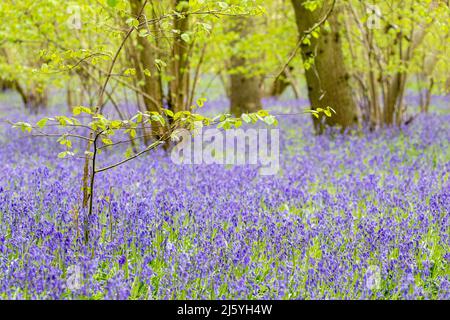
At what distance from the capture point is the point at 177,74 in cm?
898

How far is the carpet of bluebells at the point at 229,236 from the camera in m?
3.15

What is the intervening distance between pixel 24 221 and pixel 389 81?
879 centimetres

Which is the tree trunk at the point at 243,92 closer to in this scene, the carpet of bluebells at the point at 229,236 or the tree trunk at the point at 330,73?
the tree trunk at the point at 330,73

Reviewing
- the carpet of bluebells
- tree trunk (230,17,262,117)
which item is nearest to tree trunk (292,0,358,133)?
the carpet of bluebells

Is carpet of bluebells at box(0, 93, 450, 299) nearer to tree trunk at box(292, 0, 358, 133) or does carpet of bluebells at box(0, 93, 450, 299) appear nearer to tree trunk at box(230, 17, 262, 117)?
tree trunk at box(292, 0, 358, 133)

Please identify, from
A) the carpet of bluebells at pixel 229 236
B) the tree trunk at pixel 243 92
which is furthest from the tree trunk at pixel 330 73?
the tree trunk at pixel 243 92

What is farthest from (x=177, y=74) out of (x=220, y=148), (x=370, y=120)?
(x=370, y=120)

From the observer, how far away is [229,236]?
12.9 feet

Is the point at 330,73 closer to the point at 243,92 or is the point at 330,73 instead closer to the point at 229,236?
the point at 243,92

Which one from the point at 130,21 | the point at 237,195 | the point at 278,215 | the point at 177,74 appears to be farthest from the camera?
the point at 177,74

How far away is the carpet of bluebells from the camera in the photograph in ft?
10.3

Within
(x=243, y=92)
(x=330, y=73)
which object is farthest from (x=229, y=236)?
(x=243, y=92)
